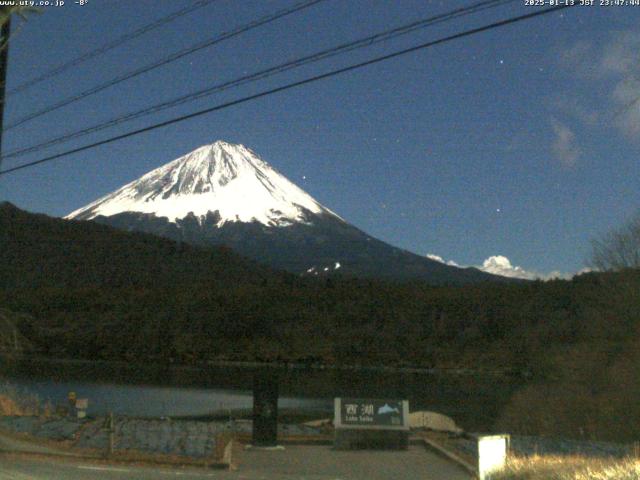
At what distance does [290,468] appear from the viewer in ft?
52.0

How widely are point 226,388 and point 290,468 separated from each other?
42.0 meters

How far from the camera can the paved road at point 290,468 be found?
13.3 meters

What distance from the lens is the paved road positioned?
1333 centimetres

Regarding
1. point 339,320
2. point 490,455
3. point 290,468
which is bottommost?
point 290,468

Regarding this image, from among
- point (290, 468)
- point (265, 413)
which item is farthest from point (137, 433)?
point (290, 468)

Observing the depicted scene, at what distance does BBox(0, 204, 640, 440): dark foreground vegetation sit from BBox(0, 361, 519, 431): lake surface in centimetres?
312

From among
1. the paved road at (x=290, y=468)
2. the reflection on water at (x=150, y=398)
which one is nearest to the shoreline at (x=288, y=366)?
the reflection on water at (x=150, y=398)

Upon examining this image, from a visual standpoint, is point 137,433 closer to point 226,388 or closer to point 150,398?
point 150,398

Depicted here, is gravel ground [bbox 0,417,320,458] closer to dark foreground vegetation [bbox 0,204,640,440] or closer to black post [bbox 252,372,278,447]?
black post [bbox 252,372,278,447]

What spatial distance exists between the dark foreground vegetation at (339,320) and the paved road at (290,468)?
1487cm

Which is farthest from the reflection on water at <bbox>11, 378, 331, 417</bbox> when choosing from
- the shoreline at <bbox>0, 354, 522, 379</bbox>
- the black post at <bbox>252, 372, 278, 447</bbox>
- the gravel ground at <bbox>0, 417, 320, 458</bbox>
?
the shoreline at <bbox>0, 354, 522, 379</bbox>

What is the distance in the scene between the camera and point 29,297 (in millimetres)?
93625

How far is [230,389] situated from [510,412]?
2347 centimetres

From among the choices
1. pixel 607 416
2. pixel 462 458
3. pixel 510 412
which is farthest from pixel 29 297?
pixel 462 458
